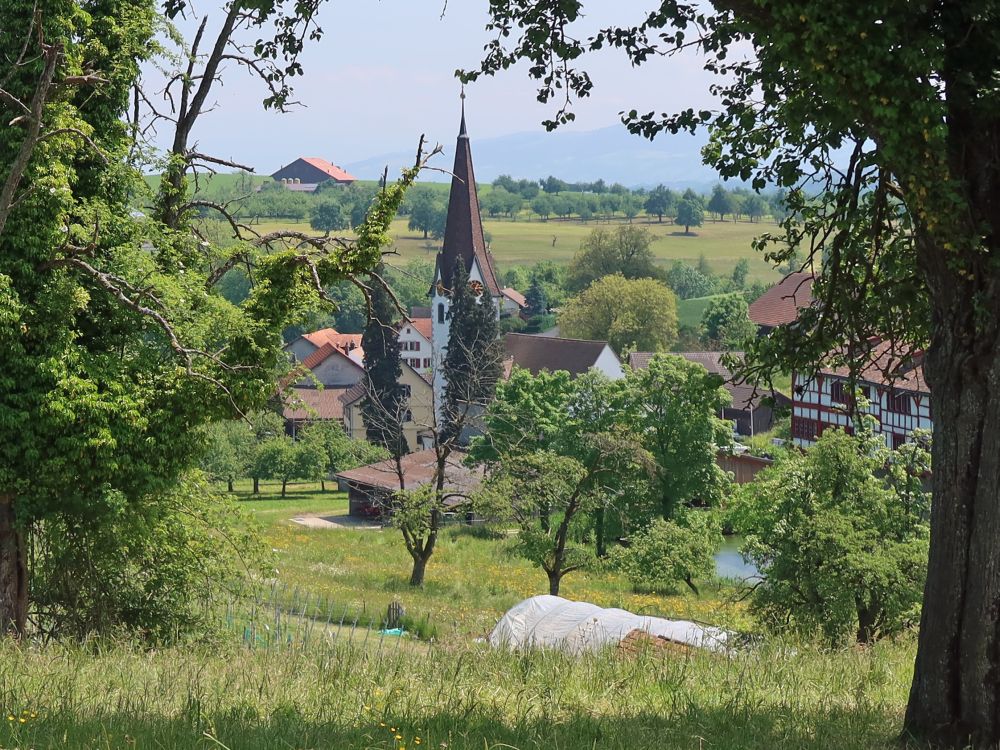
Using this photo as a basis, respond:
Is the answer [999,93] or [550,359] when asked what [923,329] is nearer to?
[999,93]

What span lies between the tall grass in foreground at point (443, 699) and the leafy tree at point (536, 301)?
A: 128222mm

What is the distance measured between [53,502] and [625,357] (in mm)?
71764

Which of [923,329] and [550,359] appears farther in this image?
[550,359]

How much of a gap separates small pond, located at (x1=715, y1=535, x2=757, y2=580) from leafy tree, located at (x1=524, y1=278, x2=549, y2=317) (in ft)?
273

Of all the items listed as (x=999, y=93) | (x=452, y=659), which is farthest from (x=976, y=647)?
Result: (x=452, y=659)

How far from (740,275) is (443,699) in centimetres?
15348

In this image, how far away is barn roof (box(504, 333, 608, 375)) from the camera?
3100 inches

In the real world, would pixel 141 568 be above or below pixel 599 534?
above

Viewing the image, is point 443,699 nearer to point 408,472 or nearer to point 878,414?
point 878,414

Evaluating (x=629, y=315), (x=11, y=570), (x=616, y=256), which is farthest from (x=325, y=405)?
(x=11, y=570)

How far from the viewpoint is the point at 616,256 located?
117 meters

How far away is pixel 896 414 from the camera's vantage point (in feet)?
158

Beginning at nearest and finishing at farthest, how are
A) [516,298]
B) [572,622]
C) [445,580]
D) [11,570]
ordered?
[11,570]
[572,622]
[445,580]
[516,298]

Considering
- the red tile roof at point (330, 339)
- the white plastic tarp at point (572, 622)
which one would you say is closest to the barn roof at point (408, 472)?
the white plastic tarp at point (572, 622)
